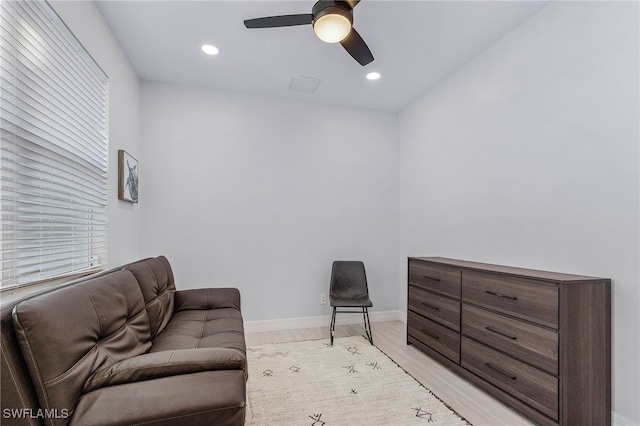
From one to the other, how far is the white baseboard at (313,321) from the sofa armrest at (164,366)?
92.3 inches

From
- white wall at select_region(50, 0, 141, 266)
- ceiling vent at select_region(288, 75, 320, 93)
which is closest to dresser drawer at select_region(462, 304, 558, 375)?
ceiling vent at select_region(288, 75, 320, 93)

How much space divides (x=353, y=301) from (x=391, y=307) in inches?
40.4

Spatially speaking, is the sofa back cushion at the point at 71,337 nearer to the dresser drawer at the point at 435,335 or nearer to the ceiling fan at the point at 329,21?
the ceiling fan at the point at 329,21

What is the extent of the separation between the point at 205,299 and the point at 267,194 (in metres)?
1.40

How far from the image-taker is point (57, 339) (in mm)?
1098

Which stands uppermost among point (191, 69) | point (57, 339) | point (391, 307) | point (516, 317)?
point (191, 69)

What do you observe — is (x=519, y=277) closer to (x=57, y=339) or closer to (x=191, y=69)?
(x=57, y=339)

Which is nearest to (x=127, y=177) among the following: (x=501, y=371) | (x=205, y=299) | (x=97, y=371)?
(x=205, y=299)

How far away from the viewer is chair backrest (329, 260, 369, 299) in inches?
143

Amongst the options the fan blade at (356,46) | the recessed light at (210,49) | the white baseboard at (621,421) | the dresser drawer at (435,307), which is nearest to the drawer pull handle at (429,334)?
the dresser drawer at (435,307)

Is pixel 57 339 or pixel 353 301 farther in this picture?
pixel 353 301

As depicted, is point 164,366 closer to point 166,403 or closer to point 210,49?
point 166,403

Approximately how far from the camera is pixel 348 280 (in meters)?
3.68

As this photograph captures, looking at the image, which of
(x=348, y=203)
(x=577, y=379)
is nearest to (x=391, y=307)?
(x=348, y=203)
